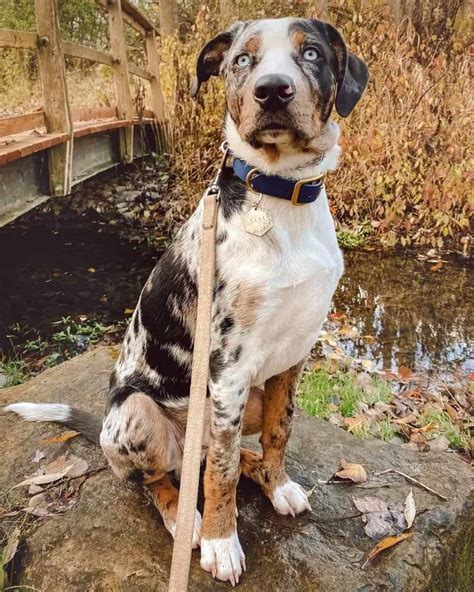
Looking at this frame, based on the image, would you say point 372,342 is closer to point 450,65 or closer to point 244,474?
point 244,474

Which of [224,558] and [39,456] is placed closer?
[224,558]

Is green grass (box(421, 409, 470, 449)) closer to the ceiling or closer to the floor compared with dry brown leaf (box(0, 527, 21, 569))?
closer to the floor

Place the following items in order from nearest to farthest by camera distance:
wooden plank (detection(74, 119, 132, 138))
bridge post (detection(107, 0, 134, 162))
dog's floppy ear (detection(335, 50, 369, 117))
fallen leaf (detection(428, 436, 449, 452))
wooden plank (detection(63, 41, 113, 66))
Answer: dog's floppy ear (detection(335, 50, 369, 117)) → fallen leaf (detection(428, 436, 449, 452)) → wooden plank (detection(63, 41, 113, 66)) → wooden plank (detection(74, 119, 132, 138)) → bridge post (detection(107, 0, 134, 162))

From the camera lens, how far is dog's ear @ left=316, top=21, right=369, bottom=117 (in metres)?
2.11

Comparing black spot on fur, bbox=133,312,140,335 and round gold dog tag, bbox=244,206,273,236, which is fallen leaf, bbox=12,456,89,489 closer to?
black spot on fur, bbox=133,312,140,335

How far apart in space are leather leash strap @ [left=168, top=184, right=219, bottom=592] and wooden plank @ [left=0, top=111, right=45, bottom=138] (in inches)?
154

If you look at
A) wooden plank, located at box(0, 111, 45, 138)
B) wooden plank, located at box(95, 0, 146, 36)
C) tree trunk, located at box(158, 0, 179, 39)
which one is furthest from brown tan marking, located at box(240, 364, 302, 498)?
tree trunk, located at box(158, 0, 179, 39)

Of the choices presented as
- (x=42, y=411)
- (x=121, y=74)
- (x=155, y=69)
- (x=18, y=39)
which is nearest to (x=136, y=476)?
(x=42, y=411)

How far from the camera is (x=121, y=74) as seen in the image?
8.65 m

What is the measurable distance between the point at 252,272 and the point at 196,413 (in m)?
0.53

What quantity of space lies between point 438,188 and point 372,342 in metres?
3.33

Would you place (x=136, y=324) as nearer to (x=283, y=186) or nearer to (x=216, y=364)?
(x=216, y=364)

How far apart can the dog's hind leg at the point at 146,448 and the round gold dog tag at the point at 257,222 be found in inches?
33.0

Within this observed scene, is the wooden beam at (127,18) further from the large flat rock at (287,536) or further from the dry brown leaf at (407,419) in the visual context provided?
the large flat rock at (287,536)
